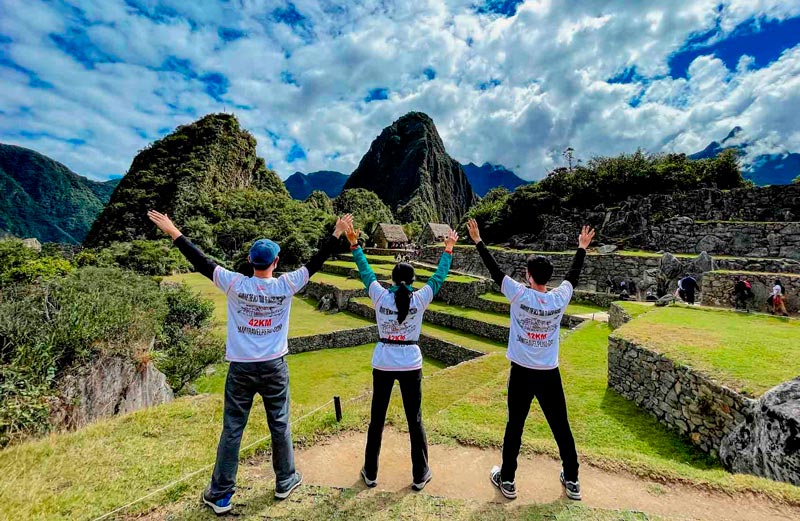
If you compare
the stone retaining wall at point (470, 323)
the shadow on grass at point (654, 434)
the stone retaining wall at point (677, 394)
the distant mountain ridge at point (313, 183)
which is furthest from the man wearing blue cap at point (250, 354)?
the distant mountain ridge at point (313, 183)

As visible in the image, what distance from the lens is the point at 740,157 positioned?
65.9 feet

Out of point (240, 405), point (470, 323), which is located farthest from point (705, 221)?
point (240, 405)

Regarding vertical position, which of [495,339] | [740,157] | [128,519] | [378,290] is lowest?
[495,339]

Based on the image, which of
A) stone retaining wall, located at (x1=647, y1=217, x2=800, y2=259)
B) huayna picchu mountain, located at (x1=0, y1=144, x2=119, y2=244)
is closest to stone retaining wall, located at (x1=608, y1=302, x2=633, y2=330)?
stone retaining wall, located at (x1=647, y1=217, x2=800, y2=259)

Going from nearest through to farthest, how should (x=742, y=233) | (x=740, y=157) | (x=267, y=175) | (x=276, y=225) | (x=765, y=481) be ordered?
(x=765, y=481) < (x=742, y=233) < (x=740, y=157) < (x=276, y=225) < (x=267, y=175)

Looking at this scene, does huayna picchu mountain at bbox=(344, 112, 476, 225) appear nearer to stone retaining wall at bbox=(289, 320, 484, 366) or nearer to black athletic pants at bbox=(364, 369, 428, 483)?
stone retaining wall at bbox=(289, 320, 484, 366)

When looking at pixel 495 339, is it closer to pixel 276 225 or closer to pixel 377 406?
pixel 377 406

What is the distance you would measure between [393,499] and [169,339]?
10906 millimetres

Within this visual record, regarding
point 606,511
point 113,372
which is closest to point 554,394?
point 606,511

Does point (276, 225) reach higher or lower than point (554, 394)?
higher

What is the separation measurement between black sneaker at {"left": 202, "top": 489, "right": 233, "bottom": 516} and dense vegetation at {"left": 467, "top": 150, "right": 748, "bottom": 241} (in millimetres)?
24067

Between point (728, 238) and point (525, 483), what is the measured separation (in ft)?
60.9

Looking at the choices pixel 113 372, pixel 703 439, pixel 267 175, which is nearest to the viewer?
pixel 703 439

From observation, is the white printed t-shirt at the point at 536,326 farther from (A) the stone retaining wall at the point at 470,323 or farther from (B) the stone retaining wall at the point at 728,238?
(B) the stone retaining wall at the point at 728,238
